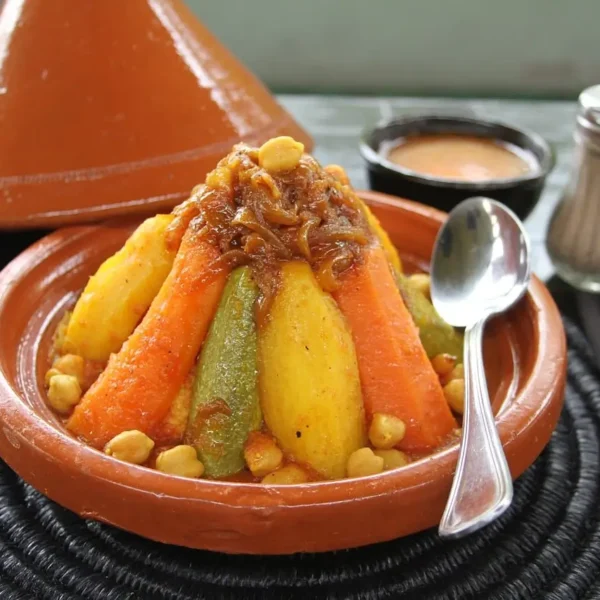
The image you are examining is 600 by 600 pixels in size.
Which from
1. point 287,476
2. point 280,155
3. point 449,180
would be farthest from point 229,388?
point 449,180

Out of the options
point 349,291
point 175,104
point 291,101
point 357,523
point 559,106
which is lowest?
point 559,106

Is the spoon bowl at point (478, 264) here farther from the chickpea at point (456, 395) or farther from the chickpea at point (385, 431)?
the chickpea at point (385, 431)

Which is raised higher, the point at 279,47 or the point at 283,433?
the point at 283,433

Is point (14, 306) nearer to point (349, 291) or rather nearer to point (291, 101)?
point (349, 291)

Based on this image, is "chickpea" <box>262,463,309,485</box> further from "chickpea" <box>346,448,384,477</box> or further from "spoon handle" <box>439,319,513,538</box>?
"spoon handle" <box>439,319,513,538</box>

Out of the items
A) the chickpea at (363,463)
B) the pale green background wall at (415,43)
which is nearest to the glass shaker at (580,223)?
the chickpea at (363,463)

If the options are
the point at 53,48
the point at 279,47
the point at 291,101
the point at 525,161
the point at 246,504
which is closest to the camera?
the point at 246,504

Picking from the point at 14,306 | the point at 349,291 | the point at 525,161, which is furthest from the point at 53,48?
the point at 525,161
